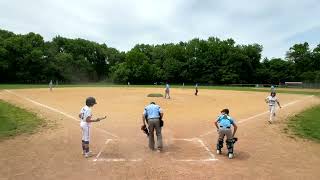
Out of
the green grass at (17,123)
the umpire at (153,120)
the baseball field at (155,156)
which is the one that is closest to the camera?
the baseball field at (155,156)

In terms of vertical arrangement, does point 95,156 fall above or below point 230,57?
below

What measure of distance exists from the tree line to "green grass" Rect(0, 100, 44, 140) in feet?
220

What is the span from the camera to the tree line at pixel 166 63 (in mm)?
90188

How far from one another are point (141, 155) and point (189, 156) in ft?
5.09

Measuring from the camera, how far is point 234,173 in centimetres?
1017

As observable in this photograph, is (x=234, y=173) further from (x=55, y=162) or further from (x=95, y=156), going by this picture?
(x=55, y=162)

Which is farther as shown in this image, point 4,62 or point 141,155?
point 4,62

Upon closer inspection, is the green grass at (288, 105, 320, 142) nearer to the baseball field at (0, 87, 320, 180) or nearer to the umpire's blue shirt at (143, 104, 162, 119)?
the baseball field at (0, 87, 320, 180)

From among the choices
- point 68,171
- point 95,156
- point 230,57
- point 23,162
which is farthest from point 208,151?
point 230,57

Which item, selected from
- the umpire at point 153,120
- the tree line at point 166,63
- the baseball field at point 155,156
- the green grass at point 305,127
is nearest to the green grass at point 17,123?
the baseball field at point 155,156

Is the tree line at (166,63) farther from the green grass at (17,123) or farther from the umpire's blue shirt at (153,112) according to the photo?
the umpire's blue shirt at (153,112)

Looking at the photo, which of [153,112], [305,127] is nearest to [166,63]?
[305,127]

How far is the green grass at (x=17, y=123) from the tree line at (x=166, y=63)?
67.0m

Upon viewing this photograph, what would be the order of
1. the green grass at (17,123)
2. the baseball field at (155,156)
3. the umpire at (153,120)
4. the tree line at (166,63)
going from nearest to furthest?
the baseball field at (155,156)
the umpire at (153,120)
the green grass at (17,123)
the tree line at (166,63)
